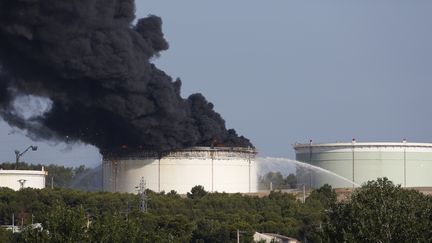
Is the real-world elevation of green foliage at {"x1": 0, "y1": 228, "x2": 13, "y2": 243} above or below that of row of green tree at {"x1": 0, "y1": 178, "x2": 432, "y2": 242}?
below

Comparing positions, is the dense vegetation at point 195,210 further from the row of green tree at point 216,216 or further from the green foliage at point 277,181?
the green foliage at point 277,181

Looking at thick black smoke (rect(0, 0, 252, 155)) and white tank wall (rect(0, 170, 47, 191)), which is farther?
white tank wall (rect(0, 170, 47, 191))

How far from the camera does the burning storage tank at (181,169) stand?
102688mm

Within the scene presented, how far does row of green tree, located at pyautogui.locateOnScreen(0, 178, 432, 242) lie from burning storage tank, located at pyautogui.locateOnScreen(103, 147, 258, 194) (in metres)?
1.26

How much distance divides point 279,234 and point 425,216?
118 ft

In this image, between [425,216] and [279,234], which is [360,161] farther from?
[425,216]

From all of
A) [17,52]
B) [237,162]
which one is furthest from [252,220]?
[17,52]

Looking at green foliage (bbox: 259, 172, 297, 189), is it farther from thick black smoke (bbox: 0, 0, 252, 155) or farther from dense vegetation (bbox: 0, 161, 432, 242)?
thick black smoke (bbox: 0, 0, 252, 155)

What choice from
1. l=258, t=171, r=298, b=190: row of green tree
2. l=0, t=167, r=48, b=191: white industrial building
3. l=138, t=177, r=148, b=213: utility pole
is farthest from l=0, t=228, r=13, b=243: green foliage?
l=258, t=171, r=298, b=190: row of green tree

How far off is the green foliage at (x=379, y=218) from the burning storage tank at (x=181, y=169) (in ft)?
143

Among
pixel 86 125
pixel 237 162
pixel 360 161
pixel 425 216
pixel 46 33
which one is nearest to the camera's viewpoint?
pixel 425 216

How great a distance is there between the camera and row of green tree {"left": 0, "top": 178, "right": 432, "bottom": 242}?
5409 centimetres

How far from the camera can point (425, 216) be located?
55.2 metres

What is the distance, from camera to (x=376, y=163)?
117938mm
